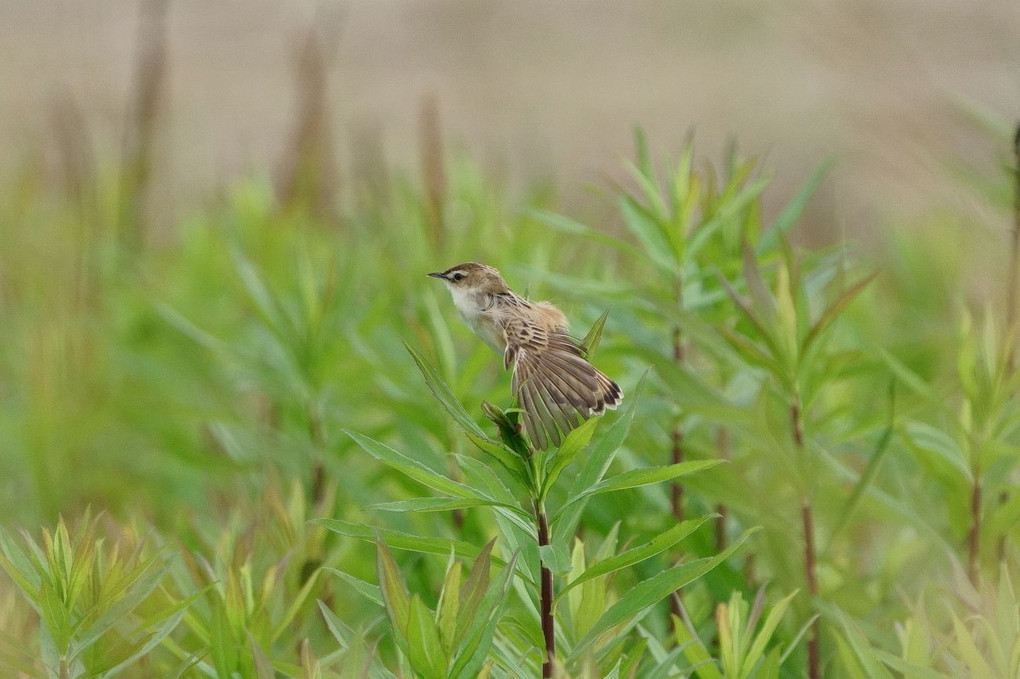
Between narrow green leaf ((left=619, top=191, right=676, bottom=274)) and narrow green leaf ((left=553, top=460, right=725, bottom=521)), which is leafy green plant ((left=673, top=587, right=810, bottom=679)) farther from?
narrow green leaf ((left=619, top=191, right=676, bottom=274))

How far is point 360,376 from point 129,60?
2007 millimetres

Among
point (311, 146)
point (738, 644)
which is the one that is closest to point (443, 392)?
point (738, 644)

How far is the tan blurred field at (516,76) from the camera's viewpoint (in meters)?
2.27

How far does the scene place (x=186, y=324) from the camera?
1061mm

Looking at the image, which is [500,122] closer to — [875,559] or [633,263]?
[633,263]

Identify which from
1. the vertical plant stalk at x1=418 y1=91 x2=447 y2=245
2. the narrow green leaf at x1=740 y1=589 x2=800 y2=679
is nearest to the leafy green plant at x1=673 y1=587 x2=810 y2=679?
the narrow green leaf at x1=740 y1=589 x2=800 y2=679

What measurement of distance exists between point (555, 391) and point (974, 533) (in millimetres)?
400

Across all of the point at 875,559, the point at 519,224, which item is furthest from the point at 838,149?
the point at 875,559

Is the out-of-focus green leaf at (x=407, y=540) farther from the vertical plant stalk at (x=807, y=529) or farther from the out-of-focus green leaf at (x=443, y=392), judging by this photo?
the vertical plant stalk at (x=807, y=529)

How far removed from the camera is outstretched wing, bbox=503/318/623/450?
1.46 ft

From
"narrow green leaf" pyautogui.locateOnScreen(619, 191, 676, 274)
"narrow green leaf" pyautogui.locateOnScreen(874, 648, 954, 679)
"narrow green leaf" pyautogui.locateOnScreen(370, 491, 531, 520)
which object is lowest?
"narrow green leaf" pyautogui.locateOnScreen(874, 648, 954, 679)

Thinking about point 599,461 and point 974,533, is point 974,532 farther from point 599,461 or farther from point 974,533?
point 599,461

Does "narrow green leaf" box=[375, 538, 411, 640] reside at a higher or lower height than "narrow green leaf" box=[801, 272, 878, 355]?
lower

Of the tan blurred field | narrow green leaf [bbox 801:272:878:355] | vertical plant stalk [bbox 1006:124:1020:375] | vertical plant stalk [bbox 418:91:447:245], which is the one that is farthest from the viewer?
the tan blurred field
